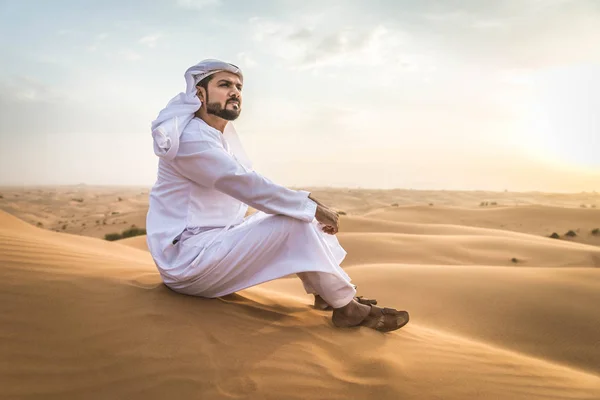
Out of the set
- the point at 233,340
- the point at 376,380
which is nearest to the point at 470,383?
the point at 376,380

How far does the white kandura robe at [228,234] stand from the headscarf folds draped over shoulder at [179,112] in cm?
7

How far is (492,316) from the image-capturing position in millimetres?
5316

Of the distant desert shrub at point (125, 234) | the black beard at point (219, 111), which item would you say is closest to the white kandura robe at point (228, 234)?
the black beard at point (219, 111)

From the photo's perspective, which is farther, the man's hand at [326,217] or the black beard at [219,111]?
the black beard at [219,111]

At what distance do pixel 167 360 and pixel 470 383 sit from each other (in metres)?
1.90

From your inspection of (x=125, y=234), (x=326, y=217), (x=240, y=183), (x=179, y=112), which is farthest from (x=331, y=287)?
(x=125, y=234)

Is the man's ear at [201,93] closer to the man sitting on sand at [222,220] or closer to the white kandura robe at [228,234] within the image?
the man sitting on sand at [222,220]

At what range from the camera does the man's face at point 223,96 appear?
3.72 meters

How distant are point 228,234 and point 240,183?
1.27ft

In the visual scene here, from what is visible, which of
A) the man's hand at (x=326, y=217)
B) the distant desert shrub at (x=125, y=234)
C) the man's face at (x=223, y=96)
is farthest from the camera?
the distant desert shrub at (x=125, y=234)

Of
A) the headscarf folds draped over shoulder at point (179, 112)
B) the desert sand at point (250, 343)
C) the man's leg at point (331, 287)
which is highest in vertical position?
the headscarf folds draped over shoulder at point (179, 112)

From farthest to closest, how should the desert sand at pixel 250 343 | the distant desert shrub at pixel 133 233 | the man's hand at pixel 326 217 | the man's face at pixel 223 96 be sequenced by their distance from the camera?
the distant desert shrub at pixel 133 233
the man's face at pixel 223 96
the man's hand at pixel 326 217
the desert sand at pixel 250 343

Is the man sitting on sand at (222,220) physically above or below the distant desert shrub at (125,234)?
above

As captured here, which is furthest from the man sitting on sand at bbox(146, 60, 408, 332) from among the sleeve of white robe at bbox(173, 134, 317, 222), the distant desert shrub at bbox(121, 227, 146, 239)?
the distant desert shrub at bbox(121, 227, 146, 239)
